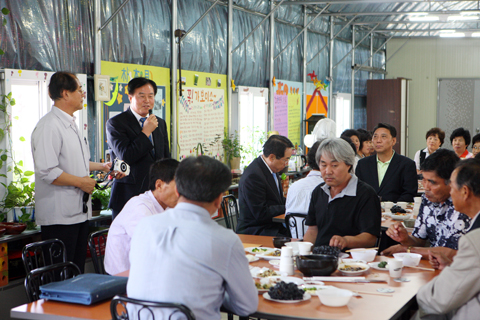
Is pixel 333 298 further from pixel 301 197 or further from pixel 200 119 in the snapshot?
pixel 200 119

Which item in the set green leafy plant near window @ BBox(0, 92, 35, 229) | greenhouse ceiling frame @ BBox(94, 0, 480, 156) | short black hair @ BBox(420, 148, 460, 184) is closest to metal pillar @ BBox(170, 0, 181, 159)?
greenhouse ceiling frame @ BBox(94, 0, 480, 156)

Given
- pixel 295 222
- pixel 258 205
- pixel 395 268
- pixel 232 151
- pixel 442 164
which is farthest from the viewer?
pixel 232 151

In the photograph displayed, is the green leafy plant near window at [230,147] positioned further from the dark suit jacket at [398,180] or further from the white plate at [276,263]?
the white plate at [276,263]

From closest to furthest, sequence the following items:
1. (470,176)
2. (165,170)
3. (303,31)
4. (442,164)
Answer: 1. (470,176)
2. (165,170)
3. (442,164)
4. (303,31)

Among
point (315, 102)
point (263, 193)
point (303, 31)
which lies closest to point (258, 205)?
point (263, 193)

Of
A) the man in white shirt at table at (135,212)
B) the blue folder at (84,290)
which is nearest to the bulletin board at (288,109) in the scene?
the man in white shirt at table at (135,212)

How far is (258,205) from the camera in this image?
4234mm

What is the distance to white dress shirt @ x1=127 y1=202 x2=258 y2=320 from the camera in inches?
72.9

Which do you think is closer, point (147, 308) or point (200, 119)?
point (147, 308)

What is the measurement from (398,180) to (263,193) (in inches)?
55.1

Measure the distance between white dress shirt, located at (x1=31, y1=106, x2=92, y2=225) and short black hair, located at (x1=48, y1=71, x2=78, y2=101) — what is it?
0.11 m

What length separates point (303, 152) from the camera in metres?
9.55

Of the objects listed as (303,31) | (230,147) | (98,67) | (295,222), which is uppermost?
(303,31)

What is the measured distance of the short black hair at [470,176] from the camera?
2311 millimetres
